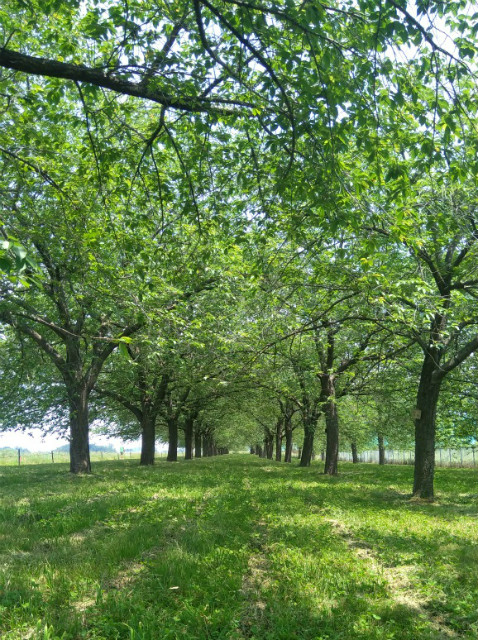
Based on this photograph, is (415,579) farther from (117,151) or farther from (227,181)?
(117,151)

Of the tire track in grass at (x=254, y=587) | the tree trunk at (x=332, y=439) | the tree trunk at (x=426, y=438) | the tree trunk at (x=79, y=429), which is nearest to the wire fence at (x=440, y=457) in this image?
the tree trunk at (x=332, y=439)

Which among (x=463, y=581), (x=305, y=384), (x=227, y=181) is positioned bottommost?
(x=463, y=581)

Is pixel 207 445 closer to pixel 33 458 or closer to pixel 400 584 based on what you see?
pixel 33 458

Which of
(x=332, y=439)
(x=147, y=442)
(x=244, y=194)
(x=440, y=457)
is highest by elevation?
(x=244, y=194)

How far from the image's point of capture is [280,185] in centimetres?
614

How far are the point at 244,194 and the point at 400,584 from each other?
7311mm

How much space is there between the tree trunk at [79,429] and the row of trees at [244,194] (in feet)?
0.32

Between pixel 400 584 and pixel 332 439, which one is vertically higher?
pixel 400 584

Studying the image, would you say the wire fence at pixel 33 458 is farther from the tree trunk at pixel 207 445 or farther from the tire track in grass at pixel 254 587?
the tire track in grass at pixel 254 587

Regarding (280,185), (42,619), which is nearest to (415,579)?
(42,619)

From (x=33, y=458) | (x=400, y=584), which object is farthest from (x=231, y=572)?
(x=33, y=458)

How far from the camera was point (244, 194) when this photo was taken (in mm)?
9523

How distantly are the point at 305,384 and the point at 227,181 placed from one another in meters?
15.5

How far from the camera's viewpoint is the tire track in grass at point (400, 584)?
4273 millimetres
